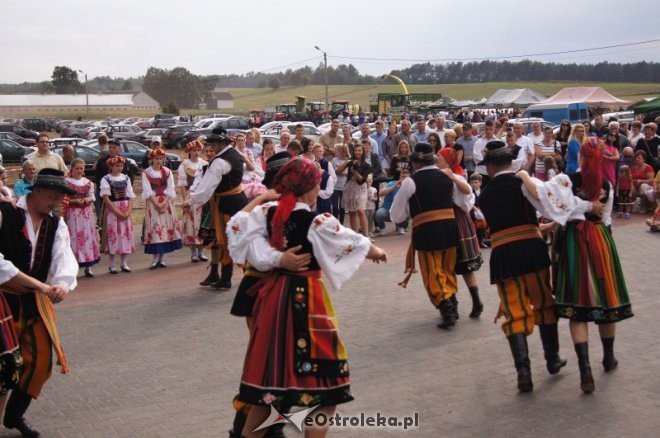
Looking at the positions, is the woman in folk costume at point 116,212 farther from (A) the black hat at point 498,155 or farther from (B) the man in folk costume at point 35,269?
(A) the black hat at point 498,155

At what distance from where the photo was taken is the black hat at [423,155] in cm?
805

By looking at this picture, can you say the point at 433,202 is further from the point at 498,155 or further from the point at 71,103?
the point at 71,103

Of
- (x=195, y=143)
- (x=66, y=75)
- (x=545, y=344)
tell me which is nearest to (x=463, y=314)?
(x=545, y=344)

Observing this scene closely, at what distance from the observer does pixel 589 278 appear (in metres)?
6.24

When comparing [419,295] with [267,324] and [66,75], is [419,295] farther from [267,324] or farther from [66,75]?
[66,75]

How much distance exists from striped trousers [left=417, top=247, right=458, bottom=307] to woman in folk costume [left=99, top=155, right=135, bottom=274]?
5.24 metres

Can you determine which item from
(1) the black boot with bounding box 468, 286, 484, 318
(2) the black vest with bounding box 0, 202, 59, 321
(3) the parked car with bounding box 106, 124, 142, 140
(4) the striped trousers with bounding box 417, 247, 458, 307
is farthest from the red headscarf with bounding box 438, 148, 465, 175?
(3) the parked car with bounding box 106, 124, 142, 140

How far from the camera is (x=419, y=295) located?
9.73m

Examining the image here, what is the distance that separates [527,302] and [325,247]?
7.71 feet

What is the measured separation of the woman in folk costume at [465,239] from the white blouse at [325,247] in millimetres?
3698

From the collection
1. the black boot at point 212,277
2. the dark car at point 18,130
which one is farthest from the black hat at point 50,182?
the dark car at point 18,130

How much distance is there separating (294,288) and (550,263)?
256 cm

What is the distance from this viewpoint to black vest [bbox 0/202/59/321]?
5.38 m

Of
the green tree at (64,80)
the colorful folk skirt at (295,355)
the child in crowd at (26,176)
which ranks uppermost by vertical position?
the green tree at (64,80)
